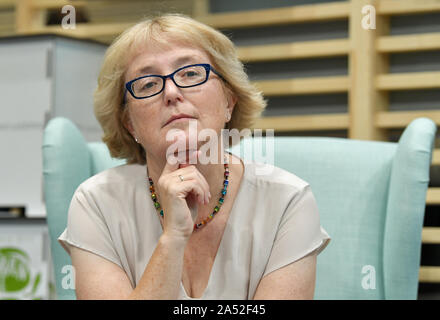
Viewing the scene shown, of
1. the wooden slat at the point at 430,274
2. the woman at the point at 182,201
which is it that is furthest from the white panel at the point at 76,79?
the wooden slat at the point at 430,274

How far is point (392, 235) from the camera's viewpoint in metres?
1.72

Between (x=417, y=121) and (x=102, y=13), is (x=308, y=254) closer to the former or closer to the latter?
(x=417, y=121)

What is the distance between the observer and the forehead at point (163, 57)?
A: 1309 millimetres

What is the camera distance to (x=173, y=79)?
50.8 inches

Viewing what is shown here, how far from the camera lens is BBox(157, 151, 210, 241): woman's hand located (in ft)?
4.03

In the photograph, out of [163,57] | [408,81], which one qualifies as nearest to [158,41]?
[163,57]

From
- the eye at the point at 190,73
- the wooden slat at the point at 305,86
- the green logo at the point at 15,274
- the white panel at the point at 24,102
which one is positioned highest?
the wooden slat at the point at 305,86

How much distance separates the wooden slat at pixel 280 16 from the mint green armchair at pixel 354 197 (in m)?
1.06

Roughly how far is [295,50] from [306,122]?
13.8 inches

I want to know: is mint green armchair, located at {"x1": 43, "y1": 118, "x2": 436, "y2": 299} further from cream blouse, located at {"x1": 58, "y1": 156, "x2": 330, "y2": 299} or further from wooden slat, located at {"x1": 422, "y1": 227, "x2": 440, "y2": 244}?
wooden slat, located at {"x1": 422, "y1": 227, "x2": 440, "y2": 244}

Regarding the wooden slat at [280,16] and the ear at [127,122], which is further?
the wooden slat at [280,16]

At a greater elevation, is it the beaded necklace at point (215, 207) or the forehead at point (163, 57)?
the forehead at point (163, 57)

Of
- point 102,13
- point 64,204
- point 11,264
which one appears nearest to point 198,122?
point 64,204

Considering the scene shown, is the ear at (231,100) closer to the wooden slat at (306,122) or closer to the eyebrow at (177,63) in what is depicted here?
the eyebrow at (177,63)
